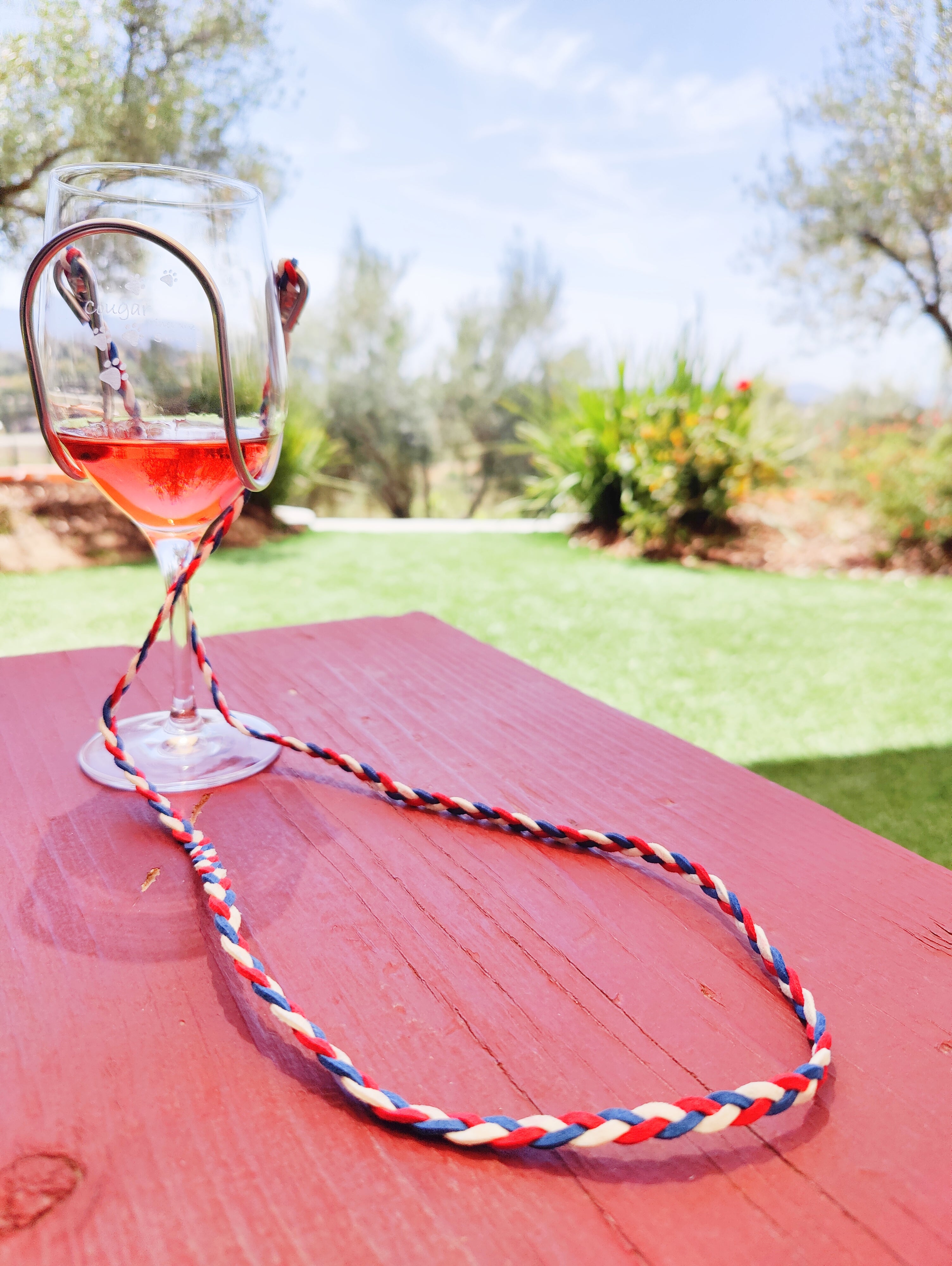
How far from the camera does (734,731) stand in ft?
9.98

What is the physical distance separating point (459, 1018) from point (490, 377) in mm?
13154

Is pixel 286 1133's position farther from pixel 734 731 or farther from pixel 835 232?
pixel 835 232

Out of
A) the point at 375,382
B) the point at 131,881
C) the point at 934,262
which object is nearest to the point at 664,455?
the point at 131,881

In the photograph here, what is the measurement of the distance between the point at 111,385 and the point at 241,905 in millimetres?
357

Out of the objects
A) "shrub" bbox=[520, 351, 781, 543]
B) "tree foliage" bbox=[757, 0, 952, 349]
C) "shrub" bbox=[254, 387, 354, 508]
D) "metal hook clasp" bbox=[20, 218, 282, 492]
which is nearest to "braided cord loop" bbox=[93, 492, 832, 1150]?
"metal hook clasp" bbox=[20, 218, 282, 492]

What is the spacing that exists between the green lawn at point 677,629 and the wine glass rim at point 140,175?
234 cm

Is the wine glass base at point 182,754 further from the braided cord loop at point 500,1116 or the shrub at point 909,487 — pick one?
the shrub at point 909,487

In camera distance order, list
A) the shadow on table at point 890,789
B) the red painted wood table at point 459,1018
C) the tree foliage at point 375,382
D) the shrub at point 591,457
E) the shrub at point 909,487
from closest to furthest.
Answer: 1. the red painted wood table at point 459,1018
2. the shadow on table at point 890,789
3. the shrub at point 909,487
4. the shrub at point 591,457
5. the tree foliage at point 375,382

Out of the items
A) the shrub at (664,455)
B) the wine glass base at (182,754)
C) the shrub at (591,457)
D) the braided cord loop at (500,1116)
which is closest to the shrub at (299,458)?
the shrub at (591,457)

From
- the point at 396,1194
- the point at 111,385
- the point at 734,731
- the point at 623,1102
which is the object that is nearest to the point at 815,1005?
the point at 623,1102

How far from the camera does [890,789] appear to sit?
2.66 m

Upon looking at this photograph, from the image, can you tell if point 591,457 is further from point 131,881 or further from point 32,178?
point 131,881

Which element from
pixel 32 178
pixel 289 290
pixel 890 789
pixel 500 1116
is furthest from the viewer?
pixel 32 178

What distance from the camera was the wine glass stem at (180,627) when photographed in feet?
2.21
